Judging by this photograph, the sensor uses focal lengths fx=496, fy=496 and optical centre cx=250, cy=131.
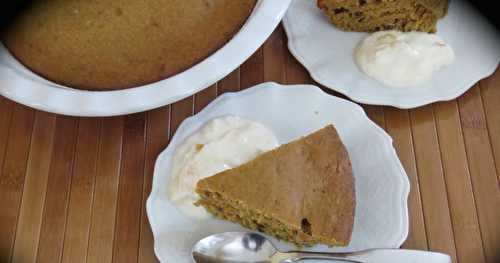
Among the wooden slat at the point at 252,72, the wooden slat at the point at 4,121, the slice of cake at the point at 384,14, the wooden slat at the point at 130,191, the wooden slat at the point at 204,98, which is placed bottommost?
the wooden slat at the point at 130,191

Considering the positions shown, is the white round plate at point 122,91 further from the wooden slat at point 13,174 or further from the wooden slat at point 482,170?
the wooden slat at point 482,170

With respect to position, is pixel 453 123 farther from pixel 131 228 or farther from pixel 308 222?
pixel 131 228

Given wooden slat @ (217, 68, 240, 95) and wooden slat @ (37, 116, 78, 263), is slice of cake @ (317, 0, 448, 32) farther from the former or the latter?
wooden slat @ (37, 116, 78, 263)

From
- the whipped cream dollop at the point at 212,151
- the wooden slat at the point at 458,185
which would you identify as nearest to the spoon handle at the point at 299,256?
the whipped cream dollop at the point at 212,151

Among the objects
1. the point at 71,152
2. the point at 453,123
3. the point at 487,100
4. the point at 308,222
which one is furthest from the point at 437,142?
the point at 71,152

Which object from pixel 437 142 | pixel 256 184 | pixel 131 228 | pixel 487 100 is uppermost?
pixel 487 100

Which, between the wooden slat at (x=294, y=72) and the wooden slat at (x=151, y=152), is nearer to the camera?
the wooden slat at (x=151, y=152)
